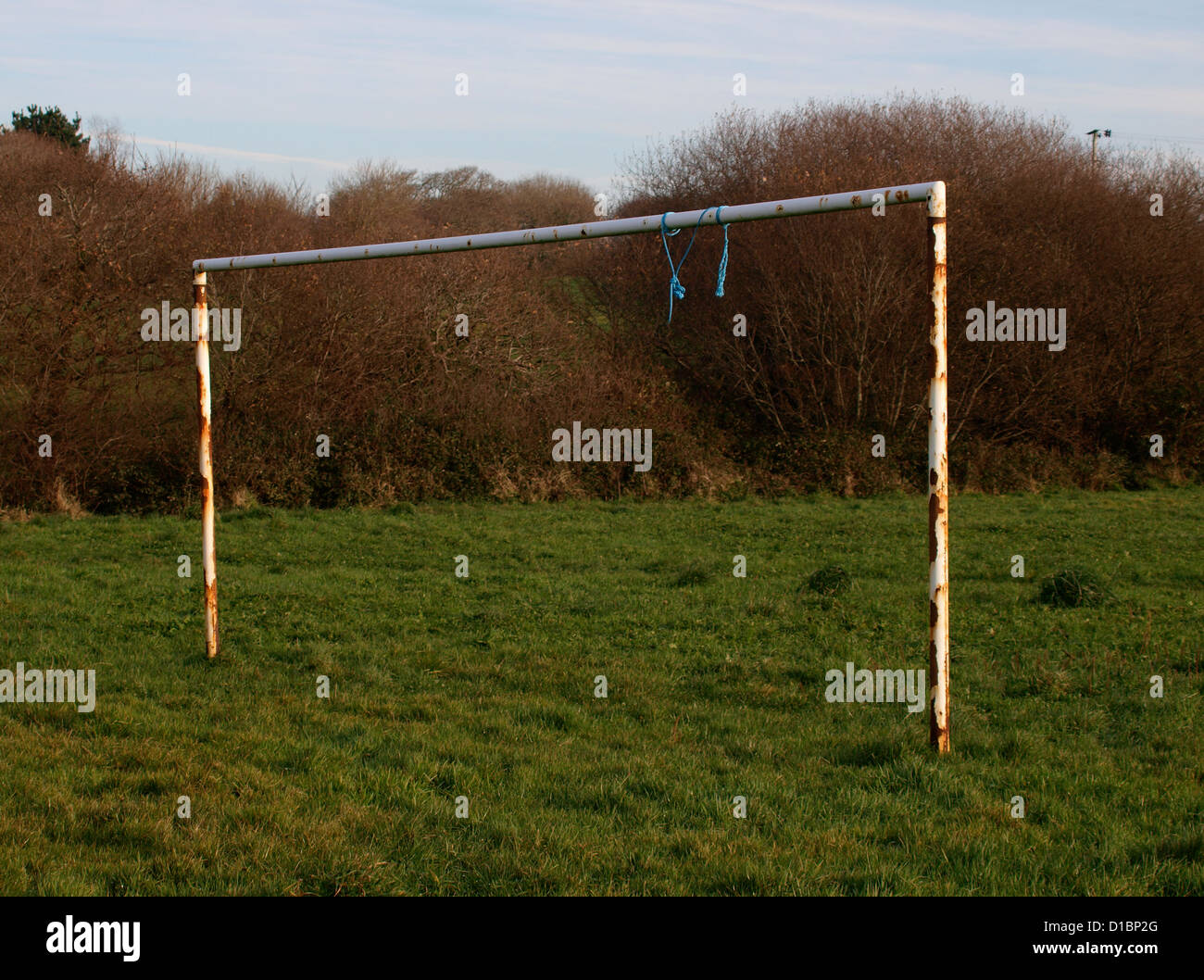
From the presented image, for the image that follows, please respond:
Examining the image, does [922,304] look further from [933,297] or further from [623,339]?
[933,297]

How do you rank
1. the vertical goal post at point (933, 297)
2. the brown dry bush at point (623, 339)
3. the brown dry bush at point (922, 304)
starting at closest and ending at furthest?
the vertical goal post at point (933, 297) → the brown dry bush at point (623, 339) → the brown dry bush at point (922, 304)

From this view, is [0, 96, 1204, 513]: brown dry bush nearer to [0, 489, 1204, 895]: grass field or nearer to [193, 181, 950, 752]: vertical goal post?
[0, 489, 1204, 895]: grass field

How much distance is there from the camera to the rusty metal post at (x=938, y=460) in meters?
4.92

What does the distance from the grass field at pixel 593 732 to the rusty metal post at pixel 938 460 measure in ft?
1.73

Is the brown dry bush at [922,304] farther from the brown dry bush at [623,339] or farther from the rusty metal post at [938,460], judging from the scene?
the rusty metal post at [938,460]

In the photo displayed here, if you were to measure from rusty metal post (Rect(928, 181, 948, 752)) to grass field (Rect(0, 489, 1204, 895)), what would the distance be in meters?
0.53

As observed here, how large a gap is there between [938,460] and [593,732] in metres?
2.37

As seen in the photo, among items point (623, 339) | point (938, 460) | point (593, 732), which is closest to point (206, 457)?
point (593, 732)

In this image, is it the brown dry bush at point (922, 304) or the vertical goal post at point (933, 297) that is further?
the brown dry bush at point (922, 304)

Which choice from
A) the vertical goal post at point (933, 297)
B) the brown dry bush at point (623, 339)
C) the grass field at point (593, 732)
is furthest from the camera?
the brown dry bush at point (623, 339)

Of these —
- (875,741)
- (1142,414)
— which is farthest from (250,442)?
(1142,414)

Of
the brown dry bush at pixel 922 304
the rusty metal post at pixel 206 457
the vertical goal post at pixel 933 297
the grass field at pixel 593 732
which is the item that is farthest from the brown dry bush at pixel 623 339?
the vertical goal post at pixel 933 297

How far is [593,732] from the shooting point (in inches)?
225

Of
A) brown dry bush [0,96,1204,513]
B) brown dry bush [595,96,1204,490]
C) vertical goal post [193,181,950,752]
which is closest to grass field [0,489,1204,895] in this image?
vertical goal post [193,181,950,752]
